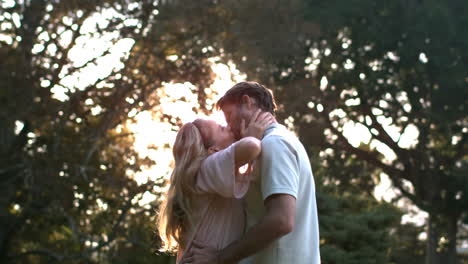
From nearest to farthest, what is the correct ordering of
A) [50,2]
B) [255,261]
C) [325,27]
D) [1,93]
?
[255,261] → [1,93] → [50,2] → [325,27]

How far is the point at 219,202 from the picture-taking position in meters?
3.00

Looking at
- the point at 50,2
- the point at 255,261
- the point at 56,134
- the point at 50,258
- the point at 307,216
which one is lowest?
the point at 255,261

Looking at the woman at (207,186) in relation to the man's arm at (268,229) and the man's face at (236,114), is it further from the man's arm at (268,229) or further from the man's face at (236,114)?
the man's arm at (268,229)

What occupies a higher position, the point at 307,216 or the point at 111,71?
the point at 111,71

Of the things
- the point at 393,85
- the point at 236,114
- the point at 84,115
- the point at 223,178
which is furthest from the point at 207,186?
the point at 393,85

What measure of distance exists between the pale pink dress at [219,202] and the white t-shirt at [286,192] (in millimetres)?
80

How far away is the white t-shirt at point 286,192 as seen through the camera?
2639 mm

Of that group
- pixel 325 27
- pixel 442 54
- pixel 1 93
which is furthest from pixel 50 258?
pixel 442 54

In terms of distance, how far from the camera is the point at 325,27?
18172mm

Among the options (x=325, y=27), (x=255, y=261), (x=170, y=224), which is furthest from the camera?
(x=325, y=27)

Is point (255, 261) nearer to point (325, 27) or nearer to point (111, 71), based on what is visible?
point (111, 71)

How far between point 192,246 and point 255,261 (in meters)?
0.32

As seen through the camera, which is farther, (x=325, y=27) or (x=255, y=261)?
(x=325, y=27)

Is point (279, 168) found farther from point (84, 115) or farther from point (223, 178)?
point (84, 115)
